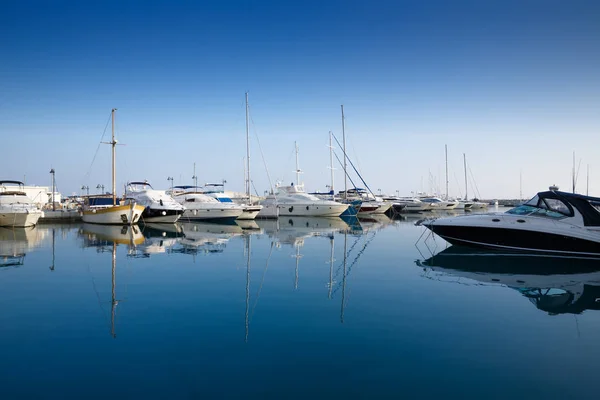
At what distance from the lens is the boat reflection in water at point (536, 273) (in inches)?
401

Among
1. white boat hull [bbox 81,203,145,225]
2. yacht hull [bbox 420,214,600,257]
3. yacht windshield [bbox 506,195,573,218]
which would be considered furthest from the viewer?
white boat hull [bbox 81,203,145,225]

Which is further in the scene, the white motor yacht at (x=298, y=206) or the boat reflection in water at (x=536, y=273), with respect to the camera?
the white motor yacht at (x=298, y=206)

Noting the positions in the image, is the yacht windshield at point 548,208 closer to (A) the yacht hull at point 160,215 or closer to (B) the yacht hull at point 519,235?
(B) the yacht hull at point 519,235

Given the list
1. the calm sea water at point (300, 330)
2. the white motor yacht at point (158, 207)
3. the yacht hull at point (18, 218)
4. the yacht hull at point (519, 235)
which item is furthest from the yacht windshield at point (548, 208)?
the yacht hull at point (18, 218)

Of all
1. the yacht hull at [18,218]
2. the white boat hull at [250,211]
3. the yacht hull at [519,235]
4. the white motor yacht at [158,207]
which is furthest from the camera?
the white boat hull at [250,211]

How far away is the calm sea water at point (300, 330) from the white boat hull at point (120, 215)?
19534 mm

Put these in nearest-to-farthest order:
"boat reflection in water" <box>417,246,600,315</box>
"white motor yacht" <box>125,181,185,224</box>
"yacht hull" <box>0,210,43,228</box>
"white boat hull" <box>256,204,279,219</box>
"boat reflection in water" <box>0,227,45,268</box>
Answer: "boat reflection in water" <box>417,246,600,315</box>, "boat reflection in water" <box>0,227,45,268</box>, "yacht hull" <box>0,210,43,228</box>, "white motor yacht" <box>125,181,185,224</box>, "white boat hull" <box>256,204,279,219</box>

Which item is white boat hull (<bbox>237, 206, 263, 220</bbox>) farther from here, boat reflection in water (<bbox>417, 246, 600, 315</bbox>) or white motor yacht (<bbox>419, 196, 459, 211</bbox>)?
white motor yacht (<bbox>419, 196, 459, 211</bbox>)

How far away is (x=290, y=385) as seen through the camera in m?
5.54

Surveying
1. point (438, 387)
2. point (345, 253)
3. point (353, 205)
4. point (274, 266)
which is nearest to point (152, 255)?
point (274, 266)

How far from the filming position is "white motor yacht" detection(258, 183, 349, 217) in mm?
46594

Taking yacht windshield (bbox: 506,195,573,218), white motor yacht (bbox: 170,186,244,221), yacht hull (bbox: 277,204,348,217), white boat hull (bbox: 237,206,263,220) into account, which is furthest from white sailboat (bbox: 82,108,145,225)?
yacht windshield (bbox: 506,195,573,218)

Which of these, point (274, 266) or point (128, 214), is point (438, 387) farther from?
point (128, 214)

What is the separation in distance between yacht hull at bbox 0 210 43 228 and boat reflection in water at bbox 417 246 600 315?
33.3 m
